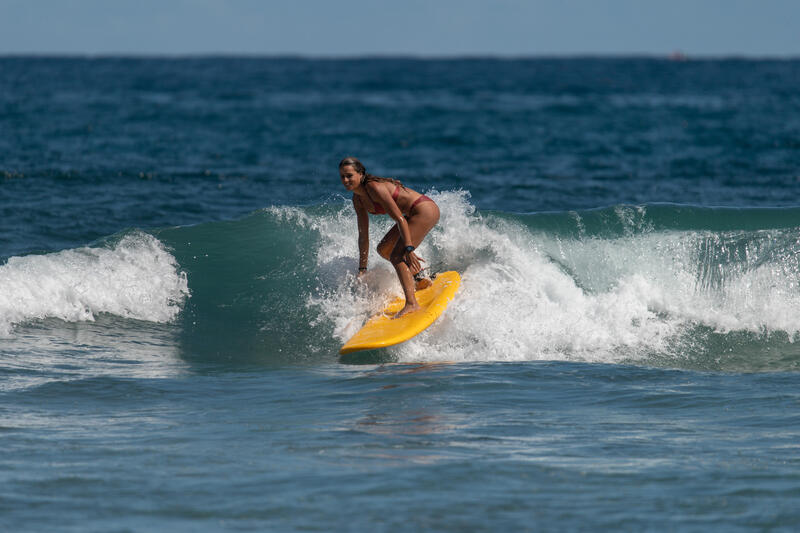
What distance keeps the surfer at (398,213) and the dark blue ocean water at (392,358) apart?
2.02 feet

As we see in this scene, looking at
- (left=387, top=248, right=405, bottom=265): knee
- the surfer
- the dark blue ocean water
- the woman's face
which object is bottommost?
the dark blue ocean water

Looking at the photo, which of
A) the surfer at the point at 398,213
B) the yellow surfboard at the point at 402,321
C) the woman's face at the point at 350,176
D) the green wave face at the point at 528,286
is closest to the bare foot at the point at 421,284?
the yellow surfboard at the point at 402,321

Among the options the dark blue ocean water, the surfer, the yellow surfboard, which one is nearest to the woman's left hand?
the surfer

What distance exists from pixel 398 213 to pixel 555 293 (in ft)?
8.00

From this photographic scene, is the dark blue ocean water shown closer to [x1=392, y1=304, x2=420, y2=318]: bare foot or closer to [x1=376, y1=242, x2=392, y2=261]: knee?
[x1=392, y1=304, x2=420, y2=318]: bare foot

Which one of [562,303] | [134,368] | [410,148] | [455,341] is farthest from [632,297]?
[410,148]

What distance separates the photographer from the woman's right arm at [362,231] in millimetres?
8430

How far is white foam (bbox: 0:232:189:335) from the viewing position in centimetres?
939

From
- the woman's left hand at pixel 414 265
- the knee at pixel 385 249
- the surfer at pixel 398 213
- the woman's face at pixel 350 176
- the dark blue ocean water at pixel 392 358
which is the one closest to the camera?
the dark blue ocean water at pixel 392 358

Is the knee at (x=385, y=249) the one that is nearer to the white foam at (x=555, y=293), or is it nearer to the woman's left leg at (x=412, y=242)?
the woman's left leg at (x=412, y=242)

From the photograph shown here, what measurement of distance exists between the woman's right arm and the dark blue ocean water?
0.55m

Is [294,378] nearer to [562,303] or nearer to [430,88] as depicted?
[562,303]

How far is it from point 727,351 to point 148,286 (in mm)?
6139

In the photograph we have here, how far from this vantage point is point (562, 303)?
952 centimetres
